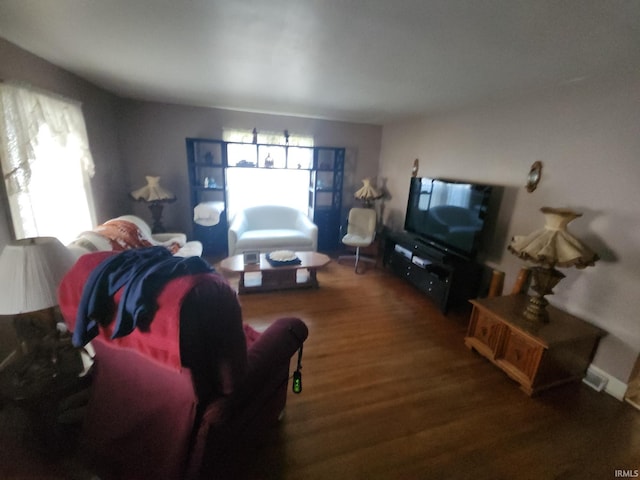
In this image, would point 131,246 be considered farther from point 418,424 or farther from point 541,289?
point 541,289

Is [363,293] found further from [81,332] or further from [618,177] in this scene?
[81,332]

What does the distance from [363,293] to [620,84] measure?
262 centimetres

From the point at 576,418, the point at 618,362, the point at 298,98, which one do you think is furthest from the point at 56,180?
the point at 618,362

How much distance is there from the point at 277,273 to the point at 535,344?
240cm

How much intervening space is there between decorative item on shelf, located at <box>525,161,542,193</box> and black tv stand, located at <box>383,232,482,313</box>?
0.83 meters

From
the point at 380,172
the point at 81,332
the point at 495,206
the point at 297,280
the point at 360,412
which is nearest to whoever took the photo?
the point at 81,332

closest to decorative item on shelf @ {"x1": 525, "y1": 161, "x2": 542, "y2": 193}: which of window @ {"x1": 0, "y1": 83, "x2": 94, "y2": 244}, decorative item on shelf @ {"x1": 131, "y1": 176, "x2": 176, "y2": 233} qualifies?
window @ {"x1": 0, "y1": 83, "x2": 94, "y2": 244}

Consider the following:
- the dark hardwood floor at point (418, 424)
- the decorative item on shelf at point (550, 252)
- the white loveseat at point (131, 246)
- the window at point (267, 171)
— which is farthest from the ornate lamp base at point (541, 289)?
the window at point (267, 171)

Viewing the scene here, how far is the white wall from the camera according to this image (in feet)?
5.98

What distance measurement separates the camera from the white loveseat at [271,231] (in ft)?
12.1

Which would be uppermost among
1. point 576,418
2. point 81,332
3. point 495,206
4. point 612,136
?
point 612,136

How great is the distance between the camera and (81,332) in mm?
969

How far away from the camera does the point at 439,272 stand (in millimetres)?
2893

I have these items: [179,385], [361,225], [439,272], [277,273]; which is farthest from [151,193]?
→ [439,272]
